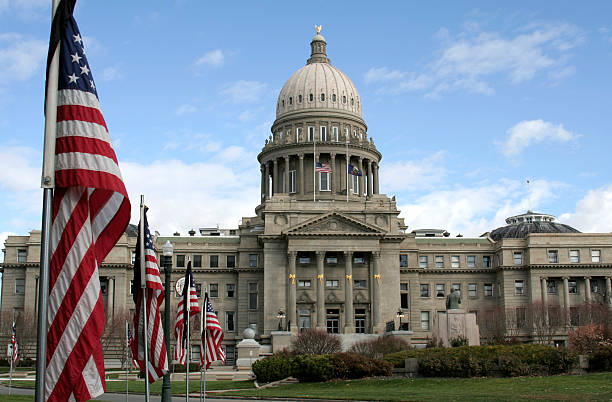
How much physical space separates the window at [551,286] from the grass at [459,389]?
63.9 meters

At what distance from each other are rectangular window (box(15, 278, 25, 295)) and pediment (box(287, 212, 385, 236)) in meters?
33.8

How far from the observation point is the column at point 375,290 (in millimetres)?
88312

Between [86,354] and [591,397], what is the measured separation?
24.4 metres

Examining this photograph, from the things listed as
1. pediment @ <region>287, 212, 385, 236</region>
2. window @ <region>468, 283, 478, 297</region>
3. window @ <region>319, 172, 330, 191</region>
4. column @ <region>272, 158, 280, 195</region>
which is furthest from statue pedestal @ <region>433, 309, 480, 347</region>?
column @ <region>272, 158, 280, 195</region>

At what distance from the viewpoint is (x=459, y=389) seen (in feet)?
119

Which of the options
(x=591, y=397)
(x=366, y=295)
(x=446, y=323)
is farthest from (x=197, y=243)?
(x=591, y=397)

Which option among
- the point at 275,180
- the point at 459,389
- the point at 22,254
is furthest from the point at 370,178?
the point at 459,389

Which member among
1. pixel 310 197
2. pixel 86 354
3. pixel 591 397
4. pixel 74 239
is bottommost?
pixel 591 397

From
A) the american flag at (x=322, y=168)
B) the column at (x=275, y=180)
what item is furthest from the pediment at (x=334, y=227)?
the column at (x=275, y=180)

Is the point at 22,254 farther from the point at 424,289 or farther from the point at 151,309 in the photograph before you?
the point at 151,309

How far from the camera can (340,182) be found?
4262 inches

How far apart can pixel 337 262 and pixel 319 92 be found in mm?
29820

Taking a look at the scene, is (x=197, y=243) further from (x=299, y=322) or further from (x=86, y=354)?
(x=86, y=354)

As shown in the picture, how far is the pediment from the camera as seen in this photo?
8956cm
